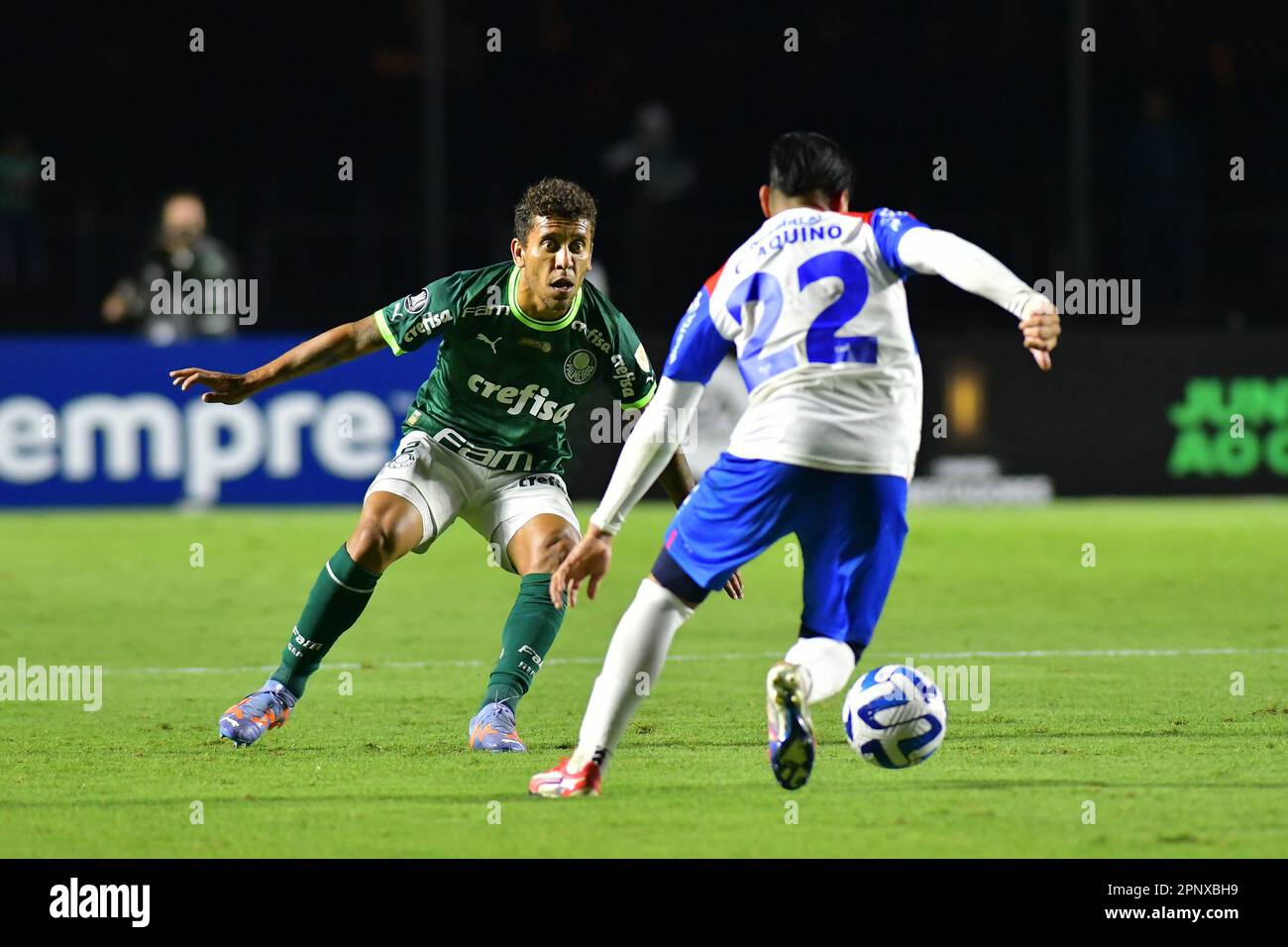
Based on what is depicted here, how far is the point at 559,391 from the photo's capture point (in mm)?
Result: 7910

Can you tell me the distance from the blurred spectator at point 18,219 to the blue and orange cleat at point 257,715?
12767 millimetres

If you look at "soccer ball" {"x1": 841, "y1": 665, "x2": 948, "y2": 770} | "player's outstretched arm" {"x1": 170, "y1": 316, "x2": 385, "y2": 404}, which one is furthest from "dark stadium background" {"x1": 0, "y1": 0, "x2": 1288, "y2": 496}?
"soccer ball" {"x1": 841, "y1": 665, "x2": 948, "y2": 770}

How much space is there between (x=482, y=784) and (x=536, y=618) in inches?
48.7

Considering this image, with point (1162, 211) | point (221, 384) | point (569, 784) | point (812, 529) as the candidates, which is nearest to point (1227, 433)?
point (1162, 211)

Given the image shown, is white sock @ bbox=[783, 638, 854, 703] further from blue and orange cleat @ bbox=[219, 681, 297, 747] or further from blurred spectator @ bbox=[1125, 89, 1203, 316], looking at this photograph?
blurred spectator @ bbox=[1125, 89, 1203, 316]

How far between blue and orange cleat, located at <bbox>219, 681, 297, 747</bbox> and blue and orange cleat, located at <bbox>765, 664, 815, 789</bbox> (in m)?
2.23

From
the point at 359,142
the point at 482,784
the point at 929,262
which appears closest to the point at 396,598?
the point at 482,784

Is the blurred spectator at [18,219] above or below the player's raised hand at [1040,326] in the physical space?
above

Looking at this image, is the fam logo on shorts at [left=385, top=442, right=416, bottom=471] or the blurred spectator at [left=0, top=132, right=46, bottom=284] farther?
the blurred spectator at [left=0, top=132, right=46, bottom=284]

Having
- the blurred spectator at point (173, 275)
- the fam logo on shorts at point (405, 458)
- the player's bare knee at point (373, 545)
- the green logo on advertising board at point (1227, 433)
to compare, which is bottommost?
the player's bare knee at point (373, 545)

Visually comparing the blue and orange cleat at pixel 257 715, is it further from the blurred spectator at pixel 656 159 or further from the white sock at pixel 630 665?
the blurred spectator at pixel 656 159

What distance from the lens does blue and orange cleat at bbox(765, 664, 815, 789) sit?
19.4 feet

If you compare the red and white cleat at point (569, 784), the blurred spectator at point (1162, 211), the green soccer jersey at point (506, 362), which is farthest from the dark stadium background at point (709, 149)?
the red and white cleat at point (569, 784)

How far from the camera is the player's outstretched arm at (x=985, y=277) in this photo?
5434 mm
